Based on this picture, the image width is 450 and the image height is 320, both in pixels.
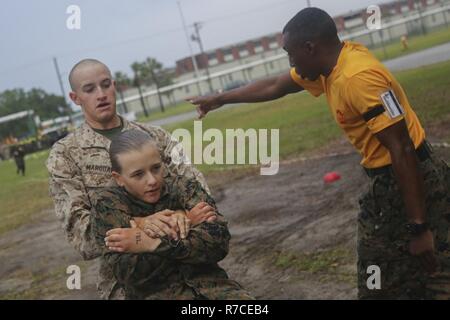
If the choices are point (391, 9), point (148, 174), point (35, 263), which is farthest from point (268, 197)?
point (148, 174)

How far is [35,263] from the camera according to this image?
8.37 meters

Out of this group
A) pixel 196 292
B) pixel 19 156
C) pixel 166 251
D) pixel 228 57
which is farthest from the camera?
pixel 19 156

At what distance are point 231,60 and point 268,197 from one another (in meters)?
4.51

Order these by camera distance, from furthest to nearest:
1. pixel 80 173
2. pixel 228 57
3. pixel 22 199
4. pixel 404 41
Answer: pixel 404 41
pixel 22 199
pixel 228 57
pixel 80 173

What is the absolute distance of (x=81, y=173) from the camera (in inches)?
101

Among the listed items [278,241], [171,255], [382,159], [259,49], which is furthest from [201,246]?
[278,241]

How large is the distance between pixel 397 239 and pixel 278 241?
139 inches

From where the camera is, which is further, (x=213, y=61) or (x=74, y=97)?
(x=213, y=61)

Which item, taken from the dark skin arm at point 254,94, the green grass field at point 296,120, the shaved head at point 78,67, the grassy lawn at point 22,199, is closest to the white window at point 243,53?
the dark skin arm at point 254,94

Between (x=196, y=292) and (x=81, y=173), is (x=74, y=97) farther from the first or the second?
(x=196, y=292)

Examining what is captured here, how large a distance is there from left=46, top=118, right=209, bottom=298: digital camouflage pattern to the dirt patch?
2348 millimetres

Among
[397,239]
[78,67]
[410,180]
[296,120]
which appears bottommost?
[296,120]

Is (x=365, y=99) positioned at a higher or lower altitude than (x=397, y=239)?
higher
